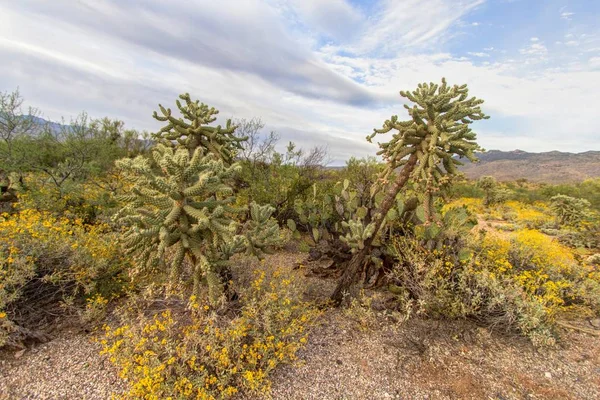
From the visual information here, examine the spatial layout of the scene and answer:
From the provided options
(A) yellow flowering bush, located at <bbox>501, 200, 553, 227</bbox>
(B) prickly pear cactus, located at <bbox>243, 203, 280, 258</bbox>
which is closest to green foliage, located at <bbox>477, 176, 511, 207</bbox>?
(A) yellow flowering bush, located at <bbox>501, 200, 553, 227</bbox>

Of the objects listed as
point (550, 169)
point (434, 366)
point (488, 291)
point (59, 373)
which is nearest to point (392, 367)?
point (434, 366)

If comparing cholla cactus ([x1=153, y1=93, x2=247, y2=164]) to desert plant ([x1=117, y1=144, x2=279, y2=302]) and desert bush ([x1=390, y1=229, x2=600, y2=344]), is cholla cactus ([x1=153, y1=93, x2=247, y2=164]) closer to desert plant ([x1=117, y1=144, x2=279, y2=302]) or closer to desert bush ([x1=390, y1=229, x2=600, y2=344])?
desert plant ([x1=117, y1=144, x2=279, y2=302])

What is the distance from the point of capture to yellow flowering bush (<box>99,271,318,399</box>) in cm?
273

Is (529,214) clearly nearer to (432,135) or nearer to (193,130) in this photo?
(432,135)

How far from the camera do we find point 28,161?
805 centimetres

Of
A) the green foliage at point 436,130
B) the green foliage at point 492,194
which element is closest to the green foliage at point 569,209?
the green foliage at point 492,194

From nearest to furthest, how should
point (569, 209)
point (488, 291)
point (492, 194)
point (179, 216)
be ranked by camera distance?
point (179, 216)
point (488, 291)
point (569, 209)
point (492, 194)

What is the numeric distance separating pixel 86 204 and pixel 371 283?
694 centimetres

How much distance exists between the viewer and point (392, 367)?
133 inches

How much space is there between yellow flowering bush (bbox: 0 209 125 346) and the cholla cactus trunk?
14.1 ft

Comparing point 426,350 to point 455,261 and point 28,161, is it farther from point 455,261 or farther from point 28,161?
point 28,161

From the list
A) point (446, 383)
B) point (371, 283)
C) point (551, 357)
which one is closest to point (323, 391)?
point (446, 383)

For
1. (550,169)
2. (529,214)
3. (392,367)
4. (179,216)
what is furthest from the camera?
(550,169)

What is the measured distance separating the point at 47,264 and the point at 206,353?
105 inches
